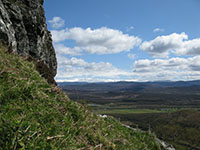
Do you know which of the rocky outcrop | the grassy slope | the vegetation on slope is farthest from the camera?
the vegetation on slope

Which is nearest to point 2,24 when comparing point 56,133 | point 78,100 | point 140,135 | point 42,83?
point 42,83

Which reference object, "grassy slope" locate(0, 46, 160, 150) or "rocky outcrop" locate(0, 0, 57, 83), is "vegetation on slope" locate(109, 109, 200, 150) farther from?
"grassy slope" locate(0, 46, 160, 150)

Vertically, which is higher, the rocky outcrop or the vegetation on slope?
the rocky outcrop

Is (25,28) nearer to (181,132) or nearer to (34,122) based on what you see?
(34,122)

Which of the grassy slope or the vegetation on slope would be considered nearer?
the grassy slope

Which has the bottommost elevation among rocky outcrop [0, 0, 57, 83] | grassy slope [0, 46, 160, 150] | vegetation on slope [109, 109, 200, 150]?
vegetation on slope [109, 109, 200, 150]

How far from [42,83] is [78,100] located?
303 centimetres

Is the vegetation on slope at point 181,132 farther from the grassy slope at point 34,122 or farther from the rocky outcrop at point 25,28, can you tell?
the grassy slope at point 34,122

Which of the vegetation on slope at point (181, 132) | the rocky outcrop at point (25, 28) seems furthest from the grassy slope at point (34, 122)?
the vegetation on slope at point (181, 132)

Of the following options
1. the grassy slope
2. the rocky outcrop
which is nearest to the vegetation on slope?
the rocky outcrop

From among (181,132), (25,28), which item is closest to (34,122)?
(25,28)

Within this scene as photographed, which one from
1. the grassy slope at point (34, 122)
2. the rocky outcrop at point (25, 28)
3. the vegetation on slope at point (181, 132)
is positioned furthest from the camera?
the vegetation on slope at point (181, 132)

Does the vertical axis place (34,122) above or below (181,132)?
above

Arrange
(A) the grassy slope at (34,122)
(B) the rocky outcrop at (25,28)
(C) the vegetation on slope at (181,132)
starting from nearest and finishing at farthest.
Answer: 1. (A) the grassy slope at (34,122)
2. (B) the rocky outcrop at (25,28)
3. (C) the vegetation on slope at (181,132)
